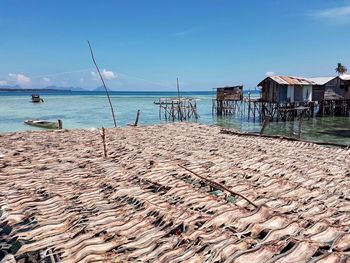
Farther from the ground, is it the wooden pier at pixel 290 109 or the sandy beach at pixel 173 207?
the sandy beach at pixel 173 207

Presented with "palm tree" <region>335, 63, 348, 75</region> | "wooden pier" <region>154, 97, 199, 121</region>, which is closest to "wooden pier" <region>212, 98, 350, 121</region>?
"wooden pier" <region>154, 97, 199, 121</region>

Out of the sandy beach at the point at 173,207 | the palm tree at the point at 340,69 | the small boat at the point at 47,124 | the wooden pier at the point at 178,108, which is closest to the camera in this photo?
the sandy beach at the point at 173,207

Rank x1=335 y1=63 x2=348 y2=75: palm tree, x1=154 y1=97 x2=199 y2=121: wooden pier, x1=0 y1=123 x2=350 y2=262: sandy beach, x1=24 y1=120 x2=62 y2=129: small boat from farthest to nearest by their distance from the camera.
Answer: x1=335 y1=63 x2=348 y2=75: palm tree, x1=154 y1=97 x2=199 y2=121: wooden pier, x1=24 y1=120 x2=62 y2=129: small boat, x1=0 y1=123 x2=350 y2=262: sandy beach

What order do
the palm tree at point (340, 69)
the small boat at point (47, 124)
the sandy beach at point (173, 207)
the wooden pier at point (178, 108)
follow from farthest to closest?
the palm tree at point (340, 69), the wooden pier at point (178, 108), the small boat at point (47, 124), the sandy beach at point (173, 207)

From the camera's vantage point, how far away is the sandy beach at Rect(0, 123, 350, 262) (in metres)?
3.26

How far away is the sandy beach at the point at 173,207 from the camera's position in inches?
128

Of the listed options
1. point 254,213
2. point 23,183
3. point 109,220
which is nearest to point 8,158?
point 23,183

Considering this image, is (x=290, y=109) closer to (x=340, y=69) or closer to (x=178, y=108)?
(x=178, y=108)

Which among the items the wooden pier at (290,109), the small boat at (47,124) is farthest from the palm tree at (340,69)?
the small boat at (47,124)

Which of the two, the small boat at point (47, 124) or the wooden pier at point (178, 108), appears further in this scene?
the wooden pier at point (178, 108)

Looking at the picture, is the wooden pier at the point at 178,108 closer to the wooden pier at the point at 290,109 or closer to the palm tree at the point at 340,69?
the wooden pier at the point at 290,109

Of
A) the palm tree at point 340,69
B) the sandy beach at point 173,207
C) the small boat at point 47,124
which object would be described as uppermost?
the palm tree at point 340,69

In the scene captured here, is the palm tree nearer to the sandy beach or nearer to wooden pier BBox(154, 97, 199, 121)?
wooden pier BBox(154, 97, 199, 121)

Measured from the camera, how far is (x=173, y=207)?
4.41m
